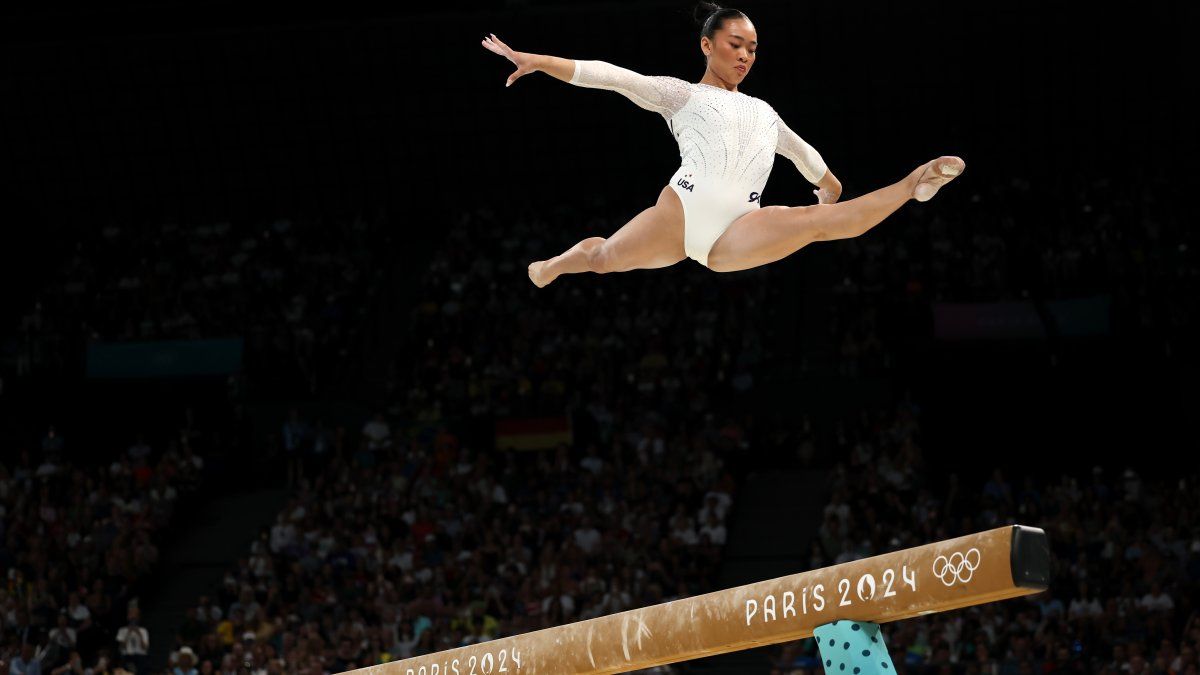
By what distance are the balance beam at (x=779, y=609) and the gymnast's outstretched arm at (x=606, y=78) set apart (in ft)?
6.24

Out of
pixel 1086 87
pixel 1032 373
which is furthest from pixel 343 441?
pixel 1086 87

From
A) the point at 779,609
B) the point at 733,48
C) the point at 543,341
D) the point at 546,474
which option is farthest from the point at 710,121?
the point at 543,341

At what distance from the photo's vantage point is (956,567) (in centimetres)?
489

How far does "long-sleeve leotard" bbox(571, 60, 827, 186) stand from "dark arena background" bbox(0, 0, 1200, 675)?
26.3ft

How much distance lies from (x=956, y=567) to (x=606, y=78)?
236 cm

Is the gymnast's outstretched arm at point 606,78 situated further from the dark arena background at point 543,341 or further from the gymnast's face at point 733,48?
the dark arena background at point 543,341

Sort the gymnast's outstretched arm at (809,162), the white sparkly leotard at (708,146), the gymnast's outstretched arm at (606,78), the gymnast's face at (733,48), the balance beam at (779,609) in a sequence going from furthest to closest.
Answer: the gymnast's outstretched arm at (809,162), the gymnast's face at (733,48), the white sparkly leotard at (708,146), the gymnast's outstretched arm at (606,78), the balance beam at (779,609)

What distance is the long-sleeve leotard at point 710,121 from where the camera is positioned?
6.18 m

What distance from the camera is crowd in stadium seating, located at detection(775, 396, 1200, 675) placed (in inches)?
521

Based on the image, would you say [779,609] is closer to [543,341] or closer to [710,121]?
[710,121]

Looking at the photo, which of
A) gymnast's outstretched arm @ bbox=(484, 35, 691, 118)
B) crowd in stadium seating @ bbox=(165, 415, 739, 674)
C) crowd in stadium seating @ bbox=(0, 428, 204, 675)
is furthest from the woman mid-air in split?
crowd in stadium seating @ bbox=(0, 428, 204, 675)

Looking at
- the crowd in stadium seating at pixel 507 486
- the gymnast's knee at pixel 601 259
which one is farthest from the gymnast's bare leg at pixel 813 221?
the crowd in stadium seating at pixel 507 486

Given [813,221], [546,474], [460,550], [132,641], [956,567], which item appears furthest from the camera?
[546,474]

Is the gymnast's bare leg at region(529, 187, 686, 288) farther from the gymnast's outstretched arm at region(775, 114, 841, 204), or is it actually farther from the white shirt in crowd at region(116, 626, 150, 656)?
the white shirt in crowd at region(116, 626, 150, 656)
